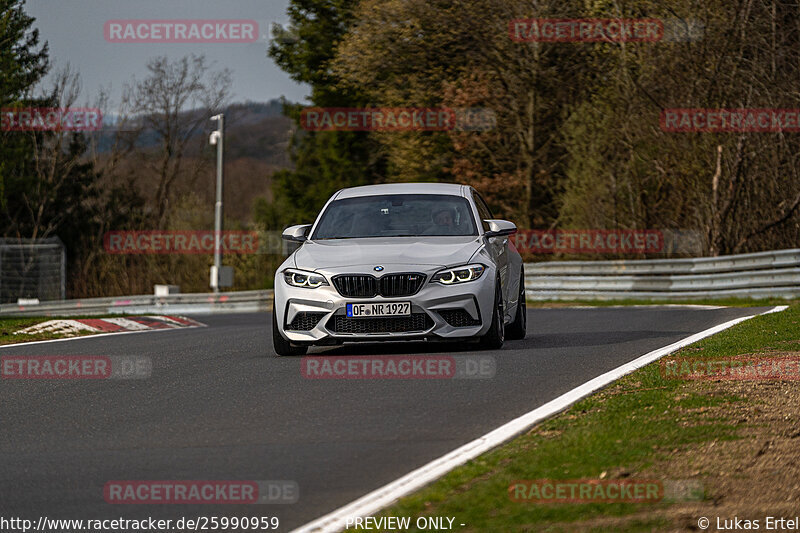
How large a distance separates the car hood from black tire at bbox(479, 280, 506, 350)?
0.51 metres

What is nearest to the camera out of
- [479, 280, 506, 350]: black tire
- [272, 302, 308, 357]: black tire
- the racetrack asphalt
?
the racetrack asphalt

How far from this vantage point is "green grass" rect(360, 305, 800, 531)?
5.22 metres

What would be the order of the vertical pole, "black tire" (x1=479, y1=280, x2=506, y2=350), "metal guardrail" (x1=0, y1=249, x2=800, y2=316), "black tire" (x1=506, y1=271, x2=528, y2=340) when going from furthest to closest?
the vertical pole → "metal guardrail" (x1=0, y1=249, x2=800, y2=316) → "black tire" (x1=506, y1=271, x2=528, y2=340) → "black tire" (x1=479, y1=280, x2=506, y2=350)

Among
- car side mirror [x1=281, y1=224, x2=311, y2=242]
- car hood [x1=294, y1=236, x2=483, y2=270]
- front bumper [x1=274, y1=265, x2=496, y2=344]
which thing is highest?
car side mirror [x1=281, y1=224, x2=311, y2=242]

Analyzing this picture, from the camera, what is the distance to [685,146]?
3084 centimetres

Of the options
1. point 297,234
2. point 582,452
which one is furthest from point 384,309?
point 582,452

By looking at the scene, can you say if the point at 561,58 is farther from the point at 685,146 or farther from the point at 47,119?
the point at 47,119

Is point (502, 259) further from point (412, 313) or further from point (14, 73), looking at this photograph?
point (14, 73)

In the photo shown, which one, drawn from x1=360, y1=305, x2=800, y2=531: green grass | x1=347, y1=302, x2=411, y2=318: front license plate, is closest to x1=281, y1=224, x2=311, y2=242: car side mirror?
x1=347, y1=302, x2=411, y2=318: front license plate

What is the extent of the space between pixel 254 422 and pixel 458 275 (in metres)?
3.80

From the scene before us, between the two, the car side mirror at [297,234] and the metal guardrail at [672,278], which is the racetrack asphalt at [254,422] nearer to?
the car side mirror at [297,234]

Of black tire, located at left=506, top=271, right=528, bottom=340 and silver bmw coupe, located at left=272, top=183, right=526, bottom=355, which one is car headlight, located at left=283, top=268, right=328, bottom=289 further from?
black tire, located at left=506, top=271, right=528, bottom=340

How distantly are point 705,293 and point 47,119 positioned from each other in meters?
42.4

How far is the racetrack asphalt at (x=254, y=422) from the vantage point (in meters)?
6.18
